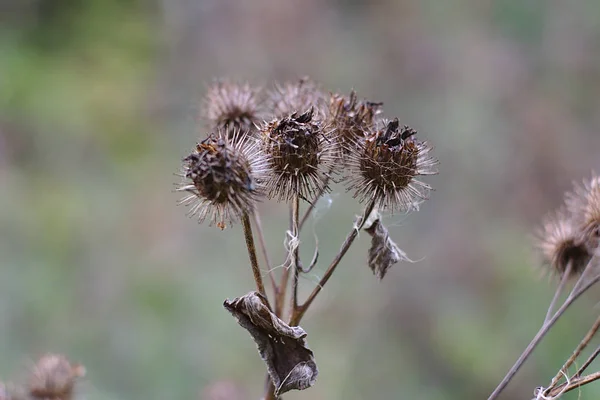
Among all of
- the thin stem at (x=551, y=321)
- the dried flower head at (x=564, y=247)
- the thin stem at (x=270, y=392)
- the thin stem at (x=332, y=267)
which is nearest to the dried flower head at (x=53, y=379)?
the thin stem at (x=270, y=392)

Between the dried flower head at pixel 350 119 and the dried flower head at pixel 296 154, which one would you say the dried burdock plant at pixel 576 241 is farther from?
the dried flower head at pixel 296 154

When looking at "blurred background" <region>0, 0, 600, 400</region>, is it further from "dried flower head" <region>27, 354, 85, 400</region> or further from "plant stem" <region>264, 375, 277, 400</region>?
→ "plant stem" <region>264, 375, 277, 400</region>

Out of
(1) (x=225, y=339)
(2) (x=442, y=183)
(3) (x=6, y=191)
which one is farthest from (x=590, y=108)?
(3) (x=6, y=191)

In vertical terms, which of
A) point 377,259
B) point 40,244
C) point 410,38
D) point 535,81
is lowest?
point 377,259

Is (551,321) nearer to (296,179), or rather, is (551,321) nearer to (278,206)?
(296,179)

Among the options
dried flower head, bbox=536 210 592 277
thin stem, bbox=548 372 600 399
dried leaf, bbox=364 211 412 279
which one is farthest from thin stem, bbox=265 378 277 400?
dried flower head, bbox=536 210 592 277

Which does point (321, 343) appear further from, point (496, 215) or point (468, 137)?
point (468, 137)

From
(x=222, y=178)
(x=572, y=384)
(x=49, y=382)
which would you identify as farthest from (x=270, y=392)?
(x=49, y=382)
